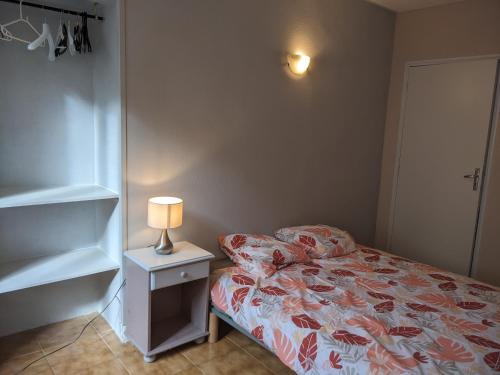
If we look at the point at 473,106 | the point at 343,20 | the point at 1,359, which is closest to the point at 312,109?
the point at 343,20

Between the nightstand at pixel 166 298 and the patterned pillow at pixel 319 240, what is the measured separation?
0.81 m

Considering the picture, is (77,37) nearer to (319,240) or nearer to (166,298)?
(166,298)

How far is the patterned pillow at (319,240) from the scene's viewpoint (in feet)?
10.00

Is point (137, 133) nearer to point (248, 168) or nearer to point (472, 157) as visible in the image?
point (248, 168)

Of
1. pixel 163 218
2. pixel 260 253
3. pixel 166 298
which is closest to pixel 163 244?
pixel 163 218

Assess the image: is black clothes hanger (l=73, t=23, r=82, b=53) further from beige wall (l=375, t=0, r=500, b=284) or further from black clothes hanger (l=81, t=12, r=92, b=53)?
beige wall (l=375, t=0, r=500, b=284)

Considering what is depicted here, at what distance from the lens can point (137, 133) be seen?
8.21ft

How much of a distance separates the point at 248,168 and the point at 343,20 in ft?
5.27

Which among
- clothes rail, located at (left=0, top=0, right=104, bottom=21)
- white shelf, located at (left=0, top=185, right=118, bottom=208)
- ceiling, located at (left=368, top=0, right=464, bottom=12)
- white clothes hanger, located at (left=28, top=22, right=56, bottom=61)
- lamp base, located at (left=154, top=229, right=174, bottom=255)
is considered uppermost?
ceiling, located at (left=368, top=0, right=464, bottom=12)

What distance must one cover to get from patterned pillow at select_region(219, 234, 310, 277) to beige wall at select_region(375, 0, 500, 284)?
1.71 m

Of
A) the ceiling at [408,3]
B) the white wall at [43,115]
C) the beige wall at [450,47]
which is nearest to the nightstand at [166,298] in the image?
the white wall at [43,115]

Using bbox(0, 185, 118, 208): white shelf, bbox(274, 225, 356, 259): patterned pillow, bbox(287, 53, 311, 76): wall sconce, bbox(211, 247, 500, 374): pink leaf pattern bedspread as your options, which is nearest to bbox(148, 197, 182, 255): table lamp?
bbox(0, 185, 118, 208): white shelf

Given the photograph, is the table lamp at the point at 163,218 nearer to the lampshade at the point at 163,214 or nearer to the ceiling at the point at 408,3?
the lampshade at the point at 163,214

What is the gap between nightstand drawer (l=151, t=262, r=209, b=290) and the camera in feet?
7.60
